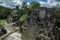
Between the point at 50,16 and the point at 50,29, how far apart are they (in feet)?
1.74

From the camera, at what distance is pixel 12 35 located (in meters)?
7.66

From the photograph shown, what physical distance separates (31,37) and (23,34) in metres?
0.32

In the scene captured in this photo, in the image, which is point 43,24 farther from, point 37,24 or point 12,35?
point 12,35

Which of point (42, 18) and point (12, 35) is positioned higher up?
point (42, 18)

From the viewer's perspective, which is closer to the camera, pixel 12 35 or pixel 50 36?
pixel 50 36

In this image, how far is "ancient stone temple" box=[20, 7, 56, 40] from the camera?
6.93m

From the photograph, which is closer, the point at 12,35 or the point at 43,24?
the point at 43,24

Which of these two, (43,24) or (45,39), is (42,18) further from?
(45,39)

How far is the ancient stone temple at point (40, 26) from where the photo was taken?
6934 mm

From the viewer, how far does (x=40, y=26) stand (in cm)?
721

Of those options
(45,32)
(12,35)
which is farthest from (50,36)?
(12,35)

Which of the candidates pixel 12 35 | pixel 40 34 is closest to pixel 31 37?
pixel 40 34

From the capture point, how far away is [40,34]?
6879 mm

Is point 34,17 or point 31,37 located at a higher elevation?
point 34,17
